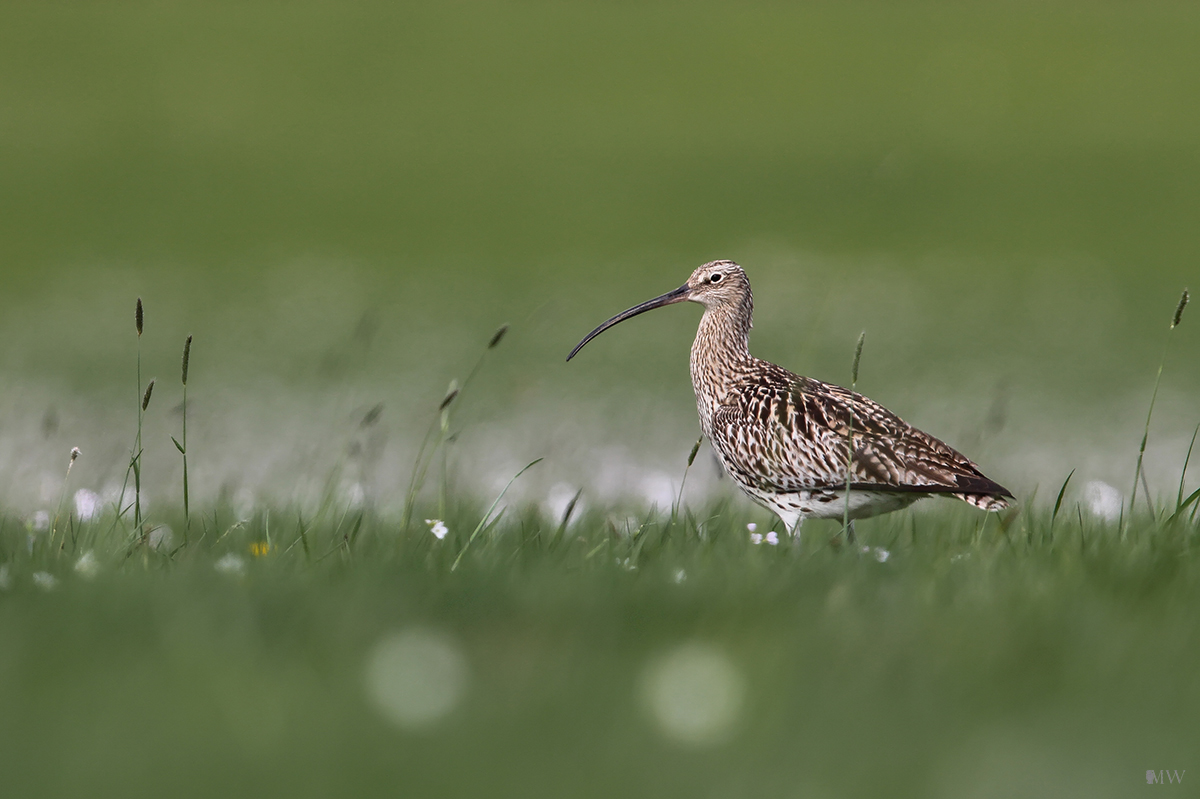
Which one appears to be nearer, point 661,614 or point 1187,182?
point 661,614

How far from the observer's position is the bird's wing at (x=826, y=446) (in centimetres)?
568

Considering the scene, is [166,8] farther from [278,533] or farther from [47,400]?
[278,533]

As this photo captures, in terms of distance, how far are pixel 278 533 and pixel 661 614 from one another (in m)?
2.09

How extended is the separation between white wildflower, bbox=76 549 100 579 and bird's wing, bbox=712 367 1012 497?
9.35ft

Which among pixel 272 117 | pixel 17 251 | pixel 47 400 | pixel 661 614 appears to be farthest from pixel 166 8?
pixel 661 614

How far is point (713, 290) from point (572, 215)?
1354 centimetres

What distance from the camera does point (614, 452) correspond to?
9352 mm

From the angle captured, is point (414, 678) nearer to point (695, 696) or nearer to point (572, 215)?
point (695, 696)

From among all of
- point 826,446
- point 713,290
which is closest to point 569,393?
point 713,290

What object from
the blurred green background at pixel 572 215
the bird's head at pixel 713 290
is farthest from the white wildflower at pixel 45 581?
the bird's head at pixel 713 290

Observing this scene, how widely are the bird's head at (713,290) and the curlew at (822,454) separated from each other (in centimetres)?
66

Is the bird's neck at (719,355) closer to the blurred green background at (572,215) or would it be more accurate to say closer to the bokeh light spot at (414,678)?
the blurred green background at (572,215)

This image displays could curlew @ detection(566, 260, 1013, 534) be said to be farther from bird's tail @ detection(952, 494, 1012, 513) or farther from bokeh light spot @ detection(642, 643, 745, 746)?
bokeh light spot @ detection(642, 643, 745, 746)

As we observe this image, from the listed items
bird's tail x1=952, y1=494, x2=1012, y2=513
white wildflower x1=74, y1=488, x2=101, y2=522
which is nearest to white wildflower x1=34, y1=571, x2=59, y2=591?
white wildflower x1=74, y1=488, x2=101, y2=522
